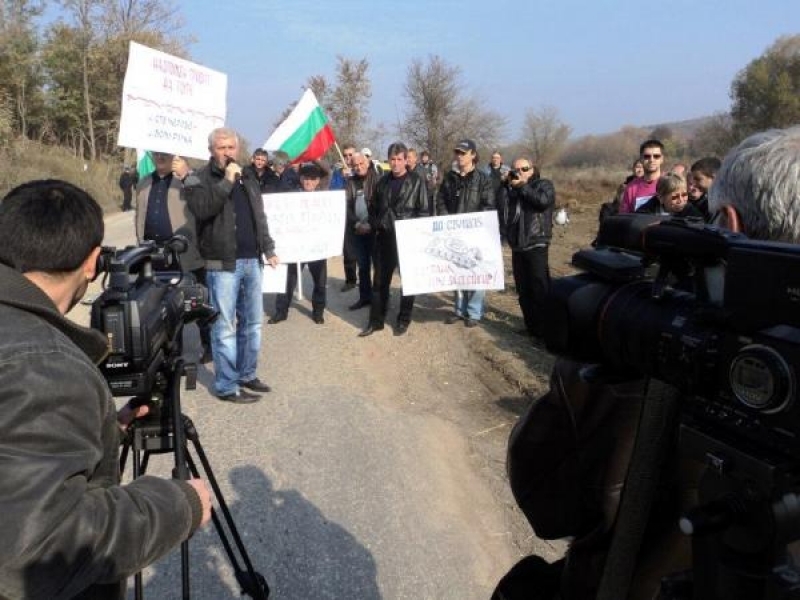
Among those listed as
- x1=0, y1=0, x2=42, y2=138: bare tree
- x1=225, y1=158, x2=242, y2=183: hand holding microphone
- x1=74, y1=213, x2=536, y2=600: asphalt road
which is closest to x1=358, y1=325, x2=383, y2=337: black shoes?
x1=74, y1=213, x2=536, y2=600: asphalt road

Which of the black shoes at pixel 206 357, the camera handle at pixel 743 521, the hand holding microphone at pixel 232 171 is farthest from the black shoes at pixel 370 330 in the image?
the camera handle at pixel 743 521

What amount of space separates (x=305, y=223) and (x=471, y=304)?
243cm

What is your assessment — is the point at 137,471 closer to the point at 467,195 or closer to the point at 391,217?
the point at 391,217

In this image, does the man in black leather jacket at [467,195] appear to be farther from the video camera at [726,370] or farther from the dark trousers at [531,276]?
the video camera at [726,370]

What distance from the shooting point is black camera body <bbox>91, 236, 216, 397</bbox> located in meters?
1.83

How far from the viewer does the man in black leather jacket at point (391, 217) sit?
7.61 meters

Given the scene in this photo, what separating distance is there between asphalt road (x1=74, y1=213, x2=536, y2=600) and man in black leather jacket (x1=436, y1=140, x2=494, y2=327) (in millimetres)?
1161

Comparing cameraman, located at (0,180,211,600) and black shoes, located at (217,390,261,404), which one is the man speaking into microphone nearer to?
black shoes, located at (217,390,261,404)

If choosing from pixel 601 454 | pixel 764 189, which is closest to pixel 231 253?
pixel 601 454

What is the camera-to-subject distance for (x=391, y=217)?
7.67 meters

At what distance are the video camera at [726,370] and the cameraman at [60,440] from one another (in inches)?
42.7

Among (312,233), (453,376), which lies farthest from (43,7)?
(453,376)

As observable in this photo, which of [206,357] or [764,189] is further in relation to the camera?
[206,357]

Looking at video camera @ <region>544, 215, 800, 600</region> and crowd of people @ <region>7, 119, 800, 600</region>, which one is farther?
crowd of people @ <region>7, 119, 800, 600</region>
